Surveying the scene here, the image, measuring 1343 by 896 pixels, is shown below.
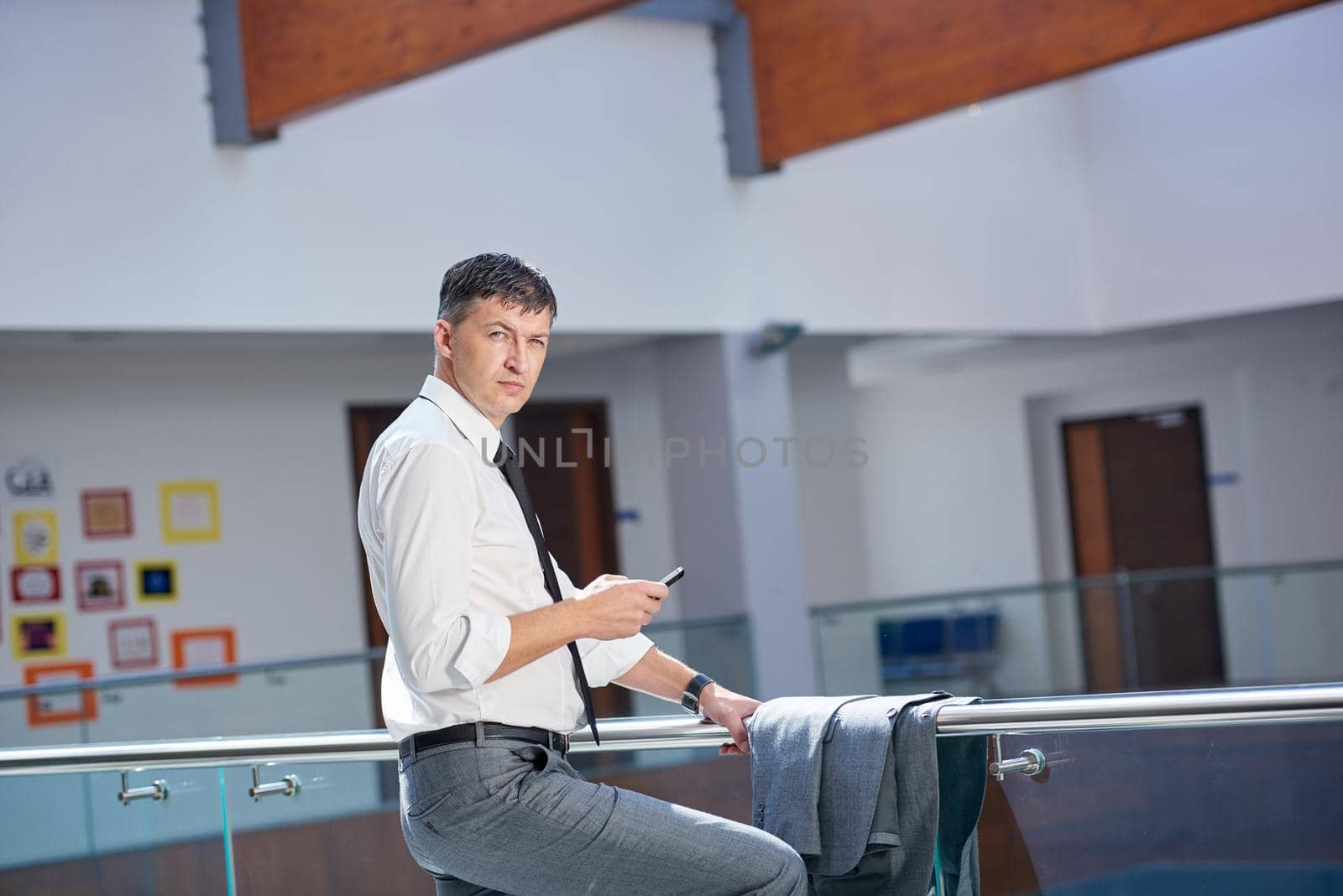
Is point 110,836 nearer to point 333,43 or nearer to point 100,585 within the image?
point 333,43

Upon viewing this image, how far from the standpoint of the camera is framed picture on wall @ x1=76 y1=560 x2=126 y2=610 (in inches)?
335

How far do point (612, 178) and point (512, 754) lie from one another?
720cm

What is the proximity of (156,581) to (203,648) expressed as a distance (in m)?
0.46

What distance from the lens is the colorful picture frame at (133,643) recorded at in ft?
28.3

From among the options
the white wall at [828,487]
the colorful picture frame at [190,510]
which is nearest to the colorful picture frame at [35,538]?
the colorful picture frame at [190,510]

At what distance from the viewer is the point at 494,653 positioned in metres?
1.94

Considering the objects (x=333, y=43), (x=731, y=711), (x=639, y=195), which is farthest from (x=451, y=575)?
(x=639, y=195)

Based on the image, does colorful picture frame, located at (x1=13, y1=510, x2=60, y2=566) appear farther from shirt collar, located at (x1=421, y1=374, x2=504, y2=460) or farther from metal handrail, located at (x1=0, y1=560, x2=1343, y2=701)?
shirt collar, located at (x1=421, y1=374, x2=504, y2=460)

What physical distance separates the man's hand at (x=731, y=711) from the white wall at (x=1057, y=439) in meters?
7.88

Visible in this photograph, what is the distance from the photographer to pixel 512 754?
206 cm

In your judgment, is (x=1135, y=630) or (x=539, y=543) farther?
(x=1135, y=630)

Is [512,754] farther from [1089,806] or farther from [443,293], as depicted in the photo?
[1089,806]

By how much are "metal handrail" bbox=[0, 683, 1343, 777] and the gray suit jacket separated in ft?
0.25

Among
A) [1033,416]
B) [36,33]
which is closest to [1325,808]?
[36,33]
